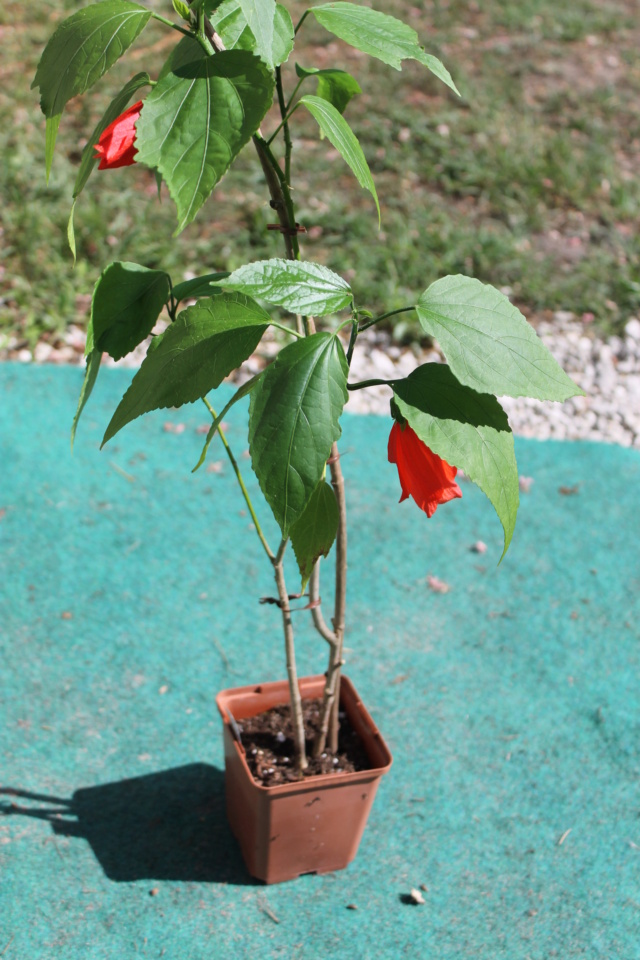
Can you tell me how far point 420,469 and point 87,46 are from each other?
591 millimetres

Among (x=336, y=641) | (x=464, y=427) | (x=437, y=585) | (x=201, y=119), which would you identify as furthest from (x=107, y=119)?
(x=437, y=585)

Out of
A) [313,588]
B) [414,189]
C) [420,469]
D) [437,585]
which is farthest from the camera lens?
[414,189]

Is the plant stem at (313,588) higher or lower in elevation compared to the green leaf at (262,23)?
lower

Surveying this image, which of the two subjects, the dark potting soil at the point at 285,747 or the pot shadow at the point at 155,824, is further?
the pot shadow at the point at 155,824

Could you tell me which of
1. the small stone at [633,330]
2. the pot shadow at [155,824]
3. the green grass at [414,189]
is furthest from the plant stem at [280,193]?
the small stone at [633,330]

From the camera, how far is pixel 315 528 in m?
1.22

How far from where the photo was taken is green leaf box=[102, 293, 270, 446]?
1052 millimetres

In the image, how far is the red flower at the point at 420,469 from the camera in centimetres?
111

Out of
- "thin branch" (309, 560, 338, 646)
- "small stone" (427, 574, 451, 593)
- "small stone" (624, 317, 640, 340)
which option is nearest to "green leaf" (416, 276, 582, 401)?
"thin branch" (309, 560, 338, 646)

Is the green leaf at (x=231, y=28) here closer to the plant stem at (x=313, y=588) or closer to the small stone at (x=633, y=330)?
the plant stem at (x=313, y=588)

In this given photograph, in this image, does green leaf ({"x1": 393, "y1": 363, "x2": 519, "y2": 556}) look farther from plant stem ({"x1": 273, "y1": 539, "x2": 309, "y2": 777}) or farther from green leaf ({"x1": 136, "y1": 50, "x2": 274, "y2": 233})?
plant stem ({"x1": 273, "y1": 539, "x2": 309, "y2": 777})

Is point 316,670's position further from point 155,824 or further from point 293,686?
point 293,686


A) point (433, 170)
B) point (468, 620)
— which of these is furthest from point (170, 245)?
point (468, 620)

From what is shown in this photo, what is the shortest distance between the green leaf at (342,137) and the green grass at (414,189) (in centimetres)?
253
